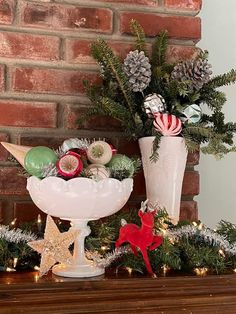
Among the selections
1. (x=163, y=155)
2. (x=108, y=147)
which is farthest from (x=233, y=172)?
(x=108, y=147)

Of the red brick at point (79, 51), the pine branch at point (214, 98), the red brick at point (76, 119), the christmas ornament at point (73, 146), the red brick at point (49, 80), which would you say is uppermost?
the red brick at point (79, 51)

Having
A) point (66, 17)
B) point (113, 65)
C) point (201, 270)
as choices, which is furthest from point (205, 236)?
point (66, 17)

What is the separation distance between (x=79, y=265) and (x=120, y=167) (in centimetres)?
20

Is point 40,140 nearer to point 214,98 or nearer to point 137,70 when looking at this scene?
point 137,70

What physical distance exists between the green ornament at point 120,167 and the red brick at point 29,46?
1.33ft

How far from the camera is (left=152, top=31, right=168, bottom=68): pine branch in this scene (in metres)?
1.30

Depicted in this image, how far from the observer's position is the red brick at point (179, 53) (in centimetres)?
138

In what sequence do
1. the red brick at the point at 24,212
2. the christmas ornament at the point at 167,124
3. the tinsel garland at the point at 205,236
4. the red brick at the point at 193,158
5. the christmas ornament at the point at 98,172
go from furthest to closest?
the red brick at the point at 193,158, the red brick at the point at 24,212, the christmas ornament at the point at 167,124, the tinsel garland at the point at 205,236, the christmas ornament at the point at 98,172

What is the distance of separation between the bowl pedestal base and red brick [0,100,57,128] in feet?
1.24

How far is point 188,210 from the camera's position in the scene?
4.48 ft

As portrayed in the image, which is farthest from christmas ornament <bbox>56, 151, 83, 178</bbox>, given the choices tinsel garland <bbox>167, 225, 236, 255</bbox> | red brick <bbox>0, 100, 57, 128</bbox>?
red brick <bbox>0, 100, 57, 128</bbox>

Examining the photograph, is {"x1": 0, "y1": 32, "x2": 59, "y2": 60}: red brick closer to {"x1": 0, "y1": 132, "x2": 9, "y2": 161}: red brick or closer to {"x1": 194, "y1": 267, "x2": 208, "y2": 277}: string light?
{"x1": 0, "y1": 132, "x2": 9, "y2": 161}: red brick

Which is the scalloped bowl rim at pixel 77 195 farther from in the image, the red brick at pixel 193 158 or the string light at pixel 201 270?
the red brick at pixel 193 158

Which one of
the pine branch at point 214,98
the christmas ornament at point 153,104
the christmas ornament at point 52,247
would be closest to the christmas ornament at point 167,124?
the christmas ornament at point 153,104
